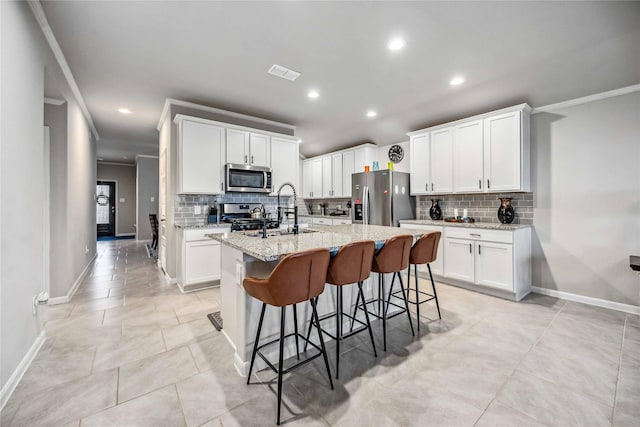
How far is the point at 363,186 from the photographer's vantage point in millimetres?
4996

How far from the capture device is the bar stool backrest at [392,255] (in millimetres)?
2143

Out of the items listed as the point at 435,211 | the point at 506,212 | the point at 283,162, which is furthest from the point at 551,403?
the point at 283,162

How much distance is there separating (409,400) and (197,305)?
2.48 m

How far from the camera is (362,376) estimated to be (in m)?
1.88

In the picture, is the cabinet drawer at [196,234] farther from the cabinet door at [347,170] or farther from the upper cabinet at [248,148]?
the cabinet door at [347,170]

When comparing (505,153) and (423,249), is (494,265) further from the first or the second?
(423,249)

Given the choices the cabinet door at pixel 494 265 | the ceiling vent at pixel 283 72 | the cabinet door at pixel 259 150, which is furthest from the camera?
the cabinet door at pixel 259 150

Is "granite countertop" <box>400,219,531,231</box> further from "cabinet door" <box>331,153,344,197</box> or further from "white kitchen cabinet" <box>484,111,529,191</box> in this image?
"cabinet door" <box>331,153,344,197</box>

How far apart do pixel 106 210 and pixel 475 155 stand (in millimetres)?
11290

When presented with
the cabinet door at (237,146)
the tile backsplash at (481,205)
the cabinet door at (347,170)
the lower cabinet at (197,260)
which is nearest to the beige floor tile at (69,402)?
the lower cabinet at (197,260)

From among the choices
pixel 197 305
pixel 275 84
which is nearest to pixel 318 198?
pixel 275 84

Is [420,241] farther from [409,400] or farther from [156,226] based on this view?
[156,226]

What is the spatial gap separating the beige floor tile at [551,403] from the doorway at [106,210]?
38.0 feet

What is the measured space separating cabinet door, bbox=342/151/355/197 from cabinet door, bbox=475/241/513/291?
2.87m
